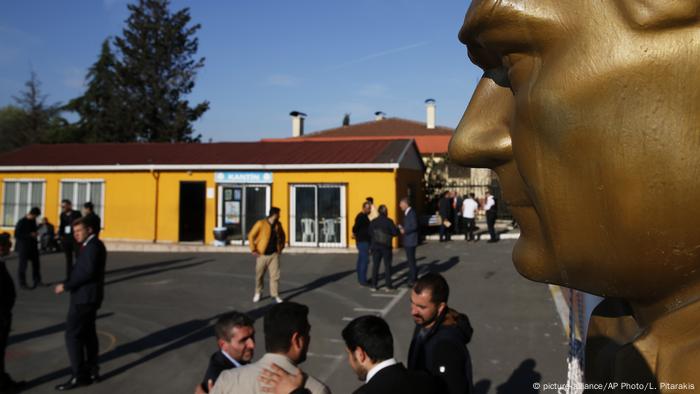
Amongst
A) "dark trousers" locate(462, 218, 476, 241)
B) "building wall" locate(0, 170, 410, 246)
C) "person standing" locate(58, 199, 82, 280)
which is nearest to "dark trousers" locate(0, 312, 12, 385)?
"person standing" locate(58, 199, 82, 280)

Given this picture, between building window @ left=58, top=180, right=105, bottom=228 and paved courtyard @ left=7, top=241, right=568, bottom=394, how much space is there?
17.3 ft

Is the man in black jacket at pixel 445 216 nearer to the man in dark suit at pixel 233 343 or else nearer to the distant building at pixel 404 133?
the distant building at pixel 404 133

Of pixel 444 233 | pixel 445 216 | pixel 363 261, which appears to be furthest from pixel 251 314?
pixel 444 233

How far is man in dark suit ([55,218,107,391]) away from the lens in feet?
16.5

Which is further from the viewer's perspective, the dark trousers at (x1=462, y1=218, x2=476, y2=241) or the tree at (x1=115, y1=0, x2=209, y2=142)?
the tree at (x1=115, y1=0, x2=209, y2=142)

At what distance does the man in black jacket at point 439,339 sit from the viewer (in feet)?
8.73

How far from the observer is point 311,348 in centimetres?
607

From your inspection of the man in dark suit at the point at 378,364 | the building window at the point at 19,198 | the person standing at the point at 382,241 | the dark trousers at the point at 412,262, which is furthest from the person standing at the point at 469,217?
the building window at the point at 19,198

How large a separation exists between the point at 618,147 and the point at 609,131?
0.03 m

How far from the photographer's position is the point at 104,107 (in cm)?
3788

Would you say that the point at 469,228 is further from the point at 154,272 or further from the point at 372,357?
the point at 372,357

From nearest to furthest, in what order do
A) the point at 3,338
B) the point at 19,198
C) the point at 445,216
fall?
the point at 3,338, the point at 445,216, the point at 19,198

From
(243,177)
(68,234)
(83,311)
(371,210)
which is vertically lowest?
(83,311)

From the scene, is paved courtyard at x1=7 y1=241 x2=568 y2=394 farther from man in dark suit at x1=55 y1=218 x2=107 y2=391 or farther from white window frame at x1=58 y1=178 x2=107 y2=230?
white window frame at x1=58 y1=178 x2=107 y2=230
